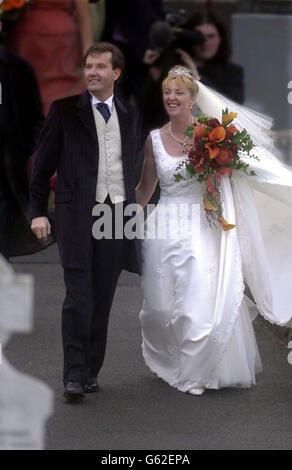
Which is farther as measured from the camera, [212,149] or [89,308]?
[212,149]

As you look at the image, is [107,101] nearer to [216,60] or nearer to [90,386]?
[90,386]

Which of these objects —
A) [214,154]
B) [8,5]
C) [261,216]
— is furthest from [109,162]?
[8,5]

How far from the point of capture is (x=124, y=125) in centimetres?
738

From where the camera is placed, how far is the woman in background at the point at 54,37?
36.7ft

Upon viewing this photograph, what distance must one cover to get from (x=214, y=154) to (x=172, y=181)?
0.35 metres

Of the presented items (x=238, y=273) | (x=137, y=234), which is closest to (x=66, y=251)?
(x=137, y=234)

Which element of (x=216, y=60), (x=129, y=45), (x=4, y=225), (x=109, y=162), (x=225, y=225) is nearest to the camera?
(x=109, y=162)

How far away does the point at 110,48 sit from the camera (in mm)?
7316

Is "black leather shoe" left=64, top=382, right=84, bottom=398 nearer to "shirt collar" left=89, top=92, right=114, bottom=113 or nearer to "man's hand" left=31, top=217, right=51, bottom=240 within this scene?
"man's hand" left=31, top=217, right=51, bottom=240

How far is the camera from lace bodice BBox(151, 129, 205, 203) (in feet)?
25.4

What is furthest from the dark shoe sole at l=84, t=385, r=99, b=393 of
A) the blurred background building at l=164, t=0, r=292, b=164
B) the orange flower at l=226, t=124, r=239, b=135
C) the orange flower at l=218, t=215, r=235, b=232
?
the blurred background building at l=164, t=0, r=292, b=164

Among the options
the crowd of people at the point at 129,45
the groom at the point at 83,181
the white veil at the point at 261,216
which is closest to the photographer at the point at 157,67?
the crowd of people at the point at 129,45

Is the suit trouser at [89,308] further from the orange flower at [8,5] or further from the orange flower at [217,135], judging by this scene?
the orange flower at [8,5]

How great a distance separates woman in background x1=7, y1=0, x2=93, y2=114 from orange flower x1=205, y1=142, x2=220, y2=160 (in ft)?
12.5
